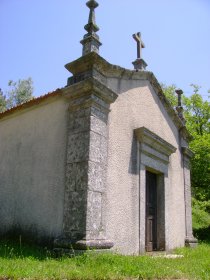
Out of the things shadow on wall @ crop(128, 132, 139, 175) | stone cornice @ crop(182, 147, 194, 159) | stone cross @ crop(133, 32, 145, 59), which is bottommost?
shadow on wall @ crop(128, 132, 139, 175)

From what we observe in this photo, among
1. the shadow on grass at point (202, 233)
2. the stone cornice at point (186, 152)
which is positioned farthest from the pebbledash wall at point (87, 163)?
the shadow on grass at point (202, 233)

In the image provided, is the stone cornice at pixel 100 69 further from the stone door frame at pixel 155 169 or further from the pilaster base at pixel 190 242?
the pilaster base at pixel 190 242

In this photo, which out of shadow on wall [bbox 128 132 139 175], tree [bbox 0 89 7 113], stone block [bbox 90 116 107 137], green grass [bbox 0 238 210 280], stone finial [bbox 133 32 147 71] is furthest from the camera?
tree [bbox 0 89 7 113]

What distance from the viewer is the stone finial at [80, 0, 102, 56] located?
664cm

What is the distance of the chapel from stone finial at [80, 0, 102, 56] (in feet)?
0.07

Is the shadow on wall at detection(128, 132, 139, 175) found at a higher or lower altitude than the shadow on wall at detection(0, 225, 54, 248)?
higher

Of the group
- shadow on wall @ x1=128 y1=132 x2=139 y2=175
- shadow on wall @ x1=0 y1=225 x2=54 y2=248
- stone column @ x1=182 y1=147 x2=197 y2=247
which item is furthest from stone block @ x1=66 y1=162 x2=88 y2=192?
stone column @ x1=182 y1=147 x2=197 y2=247

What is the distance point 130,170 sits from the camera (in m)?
7.04

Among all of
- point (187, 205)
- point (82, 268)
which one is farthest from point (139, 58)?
point (82, 268)

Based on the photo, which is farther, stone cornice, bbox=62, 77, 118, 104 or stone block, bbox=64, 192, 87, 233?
stone cornice, bbox=62, 77, 118, 104

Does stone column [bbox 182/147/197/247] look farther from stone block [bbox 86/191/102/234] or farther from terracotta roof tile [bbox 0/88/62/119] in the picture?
terracotta roof tile [bbox 0/88/62/119]

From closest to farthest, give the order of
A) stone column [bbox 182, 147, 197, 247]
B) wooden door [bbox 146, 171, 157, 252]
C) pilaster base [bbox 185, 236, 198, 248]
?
wooden door [bbox 146, 171, 157, 252] < pilaster base [bbox 185, 236, 198, 248] < stone column [bbox 182, 147, 197, 247]

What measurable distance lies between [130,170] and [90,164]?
1581 mm

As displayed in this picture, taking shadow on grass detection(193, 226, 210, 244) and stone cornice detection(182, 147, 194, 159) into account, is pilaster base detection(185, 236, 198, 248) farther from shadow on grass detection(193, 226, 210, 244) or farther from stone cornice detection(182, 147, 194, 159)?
shadow on grass detection(193, 226, 210, 244)
